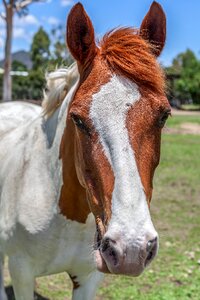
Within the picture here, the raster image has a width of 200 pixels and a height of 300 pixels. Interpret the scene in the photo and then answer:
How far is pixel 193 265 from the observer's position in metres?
4.58

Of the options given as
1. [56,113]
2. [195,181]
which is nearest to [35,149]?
[56,113]

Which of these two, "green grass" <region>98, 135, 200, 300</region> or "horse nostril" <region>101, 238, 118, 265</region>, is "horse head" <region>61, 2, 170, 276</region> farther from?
"green grass" <region>98, 135, 200, 300</region>

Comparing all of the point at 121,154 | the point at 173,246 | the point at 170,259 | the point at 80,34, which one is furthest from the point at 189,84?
the point at 121,154

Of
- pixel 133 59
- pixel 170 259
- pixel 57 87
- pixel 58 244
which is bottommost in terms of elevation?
pixel 170 259

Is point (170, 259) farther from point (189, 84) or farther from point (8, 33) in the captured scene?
point (189, 84)

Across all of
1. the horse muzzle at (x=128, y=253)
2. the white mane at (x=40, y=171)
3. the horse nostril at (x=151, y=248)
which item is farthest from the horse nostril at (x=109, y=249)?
the white mane at (x=40, y=171)

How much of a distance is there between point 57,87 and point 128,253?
1.44 m

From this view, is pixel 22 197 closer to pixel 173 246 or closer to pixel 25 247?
pixel 25 247

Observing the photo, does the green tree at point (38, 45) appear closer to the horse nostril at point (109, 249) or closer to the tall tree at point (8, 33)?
the tall tree at point (8, 33)

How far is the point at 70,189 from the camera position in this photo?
8.33ft

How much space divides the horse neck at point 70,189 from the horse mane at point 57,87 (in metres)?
0.35

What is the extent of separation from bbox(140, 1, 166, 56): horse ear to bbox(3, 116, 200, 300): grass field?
1988 mm

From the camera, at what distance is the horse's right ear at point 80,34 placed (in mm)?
2084

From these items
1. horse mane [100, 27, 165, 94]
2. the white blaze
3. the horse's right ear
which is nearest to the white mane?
the horse's right ear
